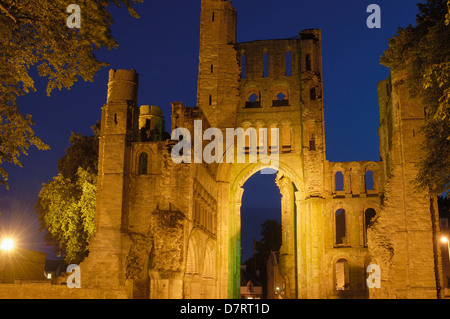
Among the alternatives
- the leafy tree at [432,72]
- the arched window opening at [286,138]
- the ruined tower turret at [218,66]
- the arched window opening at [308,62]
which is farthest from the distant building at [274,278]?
the leafy tree at [432,72]

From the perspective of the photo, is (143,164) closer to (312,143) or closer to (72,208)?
(72,208)

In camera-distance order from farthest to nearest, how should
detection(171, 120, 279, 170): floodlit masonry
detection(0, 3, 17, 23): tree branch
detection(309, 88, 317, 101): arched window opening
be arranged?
detection(309, 88, 317, 101): arched window opening, detection(171, 120, 279, 170): floodlit masonry, detection(0, 3, 17, 23): tree branch

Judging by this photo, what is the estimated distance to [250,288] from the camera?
5191 cm

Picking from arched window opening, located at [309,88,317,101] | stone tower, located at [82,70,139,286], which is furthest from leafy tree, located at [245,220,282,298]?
stone tower, located at [82,70,139,286]

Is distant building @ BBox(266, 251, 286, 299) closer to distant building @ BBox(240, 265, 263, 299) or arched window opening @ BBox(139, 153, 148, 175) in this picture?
distant building @ BBox(240, 265, 263, 299)

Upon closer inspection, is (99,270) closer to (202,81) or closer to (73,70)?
(202,81)

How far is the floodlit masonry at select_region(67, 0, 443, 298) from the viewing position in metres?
21.4

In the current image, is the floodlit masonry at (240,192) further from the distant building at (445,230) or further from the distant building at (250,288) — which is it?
the distant building at (250,288)

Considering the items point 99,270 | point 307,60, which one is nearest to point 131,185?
Result: point 99,270

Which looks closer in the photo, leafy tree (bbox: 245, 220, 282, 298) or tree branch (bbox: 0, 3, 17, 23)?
tree branch (bbox: 0, 3, 17, 23)

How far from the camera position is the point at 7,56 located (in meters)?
12.2

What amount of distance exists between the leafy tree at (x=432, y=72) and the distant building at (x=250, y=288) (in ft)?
124

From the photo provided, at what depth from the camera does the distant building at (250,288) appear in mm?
52209

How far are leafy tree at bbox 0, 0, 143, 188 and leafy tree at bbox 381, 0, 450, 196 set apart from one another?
8652mm
